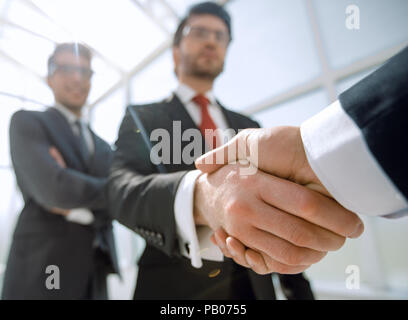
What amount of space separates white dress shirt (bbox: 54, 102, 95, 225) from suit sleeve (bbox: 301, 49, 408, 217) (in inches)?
34.3

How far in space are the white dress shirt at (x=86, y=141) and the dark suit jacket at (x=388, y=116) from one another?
92 cm

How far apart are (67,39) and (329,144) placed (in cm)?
79

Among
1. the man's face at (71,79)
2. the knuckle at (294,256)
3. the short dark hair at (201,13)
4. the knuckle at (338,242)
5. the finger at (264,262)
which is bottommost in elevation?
the finger at (264,262)

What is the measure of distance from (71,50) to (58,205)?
1.78ft

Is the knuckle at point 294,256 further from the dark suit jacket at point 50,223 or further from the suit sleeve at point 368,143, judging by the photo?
the dark suit jacket at point 50,223

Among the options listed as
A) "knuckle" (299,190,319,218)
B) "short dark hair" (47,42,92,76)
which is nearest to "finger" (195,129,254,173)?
"knuckle" (299,190,319,218)

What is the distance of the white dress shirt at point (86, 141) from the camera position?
2.62 ft

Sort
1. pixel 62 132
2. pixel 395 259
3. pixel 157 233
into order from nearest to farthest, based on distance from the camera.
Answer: pixel 157 233 < pixel 62 132 < pixel 395 259

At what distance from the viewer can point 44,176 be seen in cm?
72

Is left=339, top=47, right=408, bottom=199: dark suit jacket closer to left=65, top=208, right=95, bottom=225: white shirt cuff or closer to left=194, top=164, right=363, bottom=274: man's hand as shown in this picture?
left=194, top=164, right=363, bottom=274: man's hand

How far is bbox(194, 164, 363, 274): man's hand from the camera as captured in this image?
10.5 inches

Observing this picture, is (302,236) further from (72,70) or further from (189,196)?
(72,70)

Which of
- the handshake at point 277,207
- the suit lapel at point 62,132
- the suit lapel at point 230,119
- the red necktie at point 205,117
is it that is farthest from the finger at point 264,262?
the suit lapel at point 62,132

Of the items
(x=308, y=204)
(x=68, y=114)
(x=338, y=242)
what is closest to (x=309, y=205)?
(x=308, y=204)
